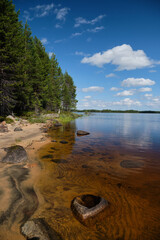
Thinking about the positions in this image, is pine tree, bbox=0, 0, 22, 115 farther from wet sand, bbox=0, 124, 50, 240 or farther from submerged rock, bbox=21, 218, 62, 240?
submerged rock, bbox=21, 218, 62, 240

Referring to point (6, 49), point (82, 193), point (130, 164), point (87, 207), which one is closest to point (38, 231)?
point (87, 207)

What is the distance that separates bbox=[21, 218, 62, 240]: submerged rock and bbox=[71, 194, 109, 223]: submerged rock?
711mm

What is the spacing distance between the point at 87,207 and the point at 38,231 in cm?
141

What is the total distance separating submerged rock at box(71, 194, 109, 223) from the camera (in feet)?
10.3

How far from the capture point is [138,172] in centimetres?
612

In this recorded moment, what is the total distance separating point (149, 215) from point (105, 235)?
1.58 meters

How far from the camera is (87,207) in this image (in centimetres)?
340

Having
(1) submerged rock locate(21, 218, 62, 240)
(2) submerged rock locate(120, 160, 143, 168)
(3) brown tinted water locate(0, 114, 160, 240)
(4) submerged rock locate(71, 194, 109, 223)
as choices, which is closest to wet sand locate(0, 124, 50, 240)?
(3) brown tinted water locate(0, 114, 160, 240)

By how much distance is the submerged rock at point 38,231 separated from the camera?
8.25 feet

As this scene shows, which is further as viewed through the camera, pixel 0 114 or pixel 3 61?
pixel 0 114

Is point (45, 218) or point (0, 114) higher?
point (0, 114)

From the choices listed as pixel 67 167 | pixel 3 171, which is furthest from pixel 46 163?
pixel 3 171

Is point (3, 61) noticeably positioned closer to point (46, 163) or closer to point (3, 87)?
point (3, 87)

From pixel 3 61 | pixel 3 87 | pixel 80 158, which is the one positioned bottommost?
pixel 80 158
